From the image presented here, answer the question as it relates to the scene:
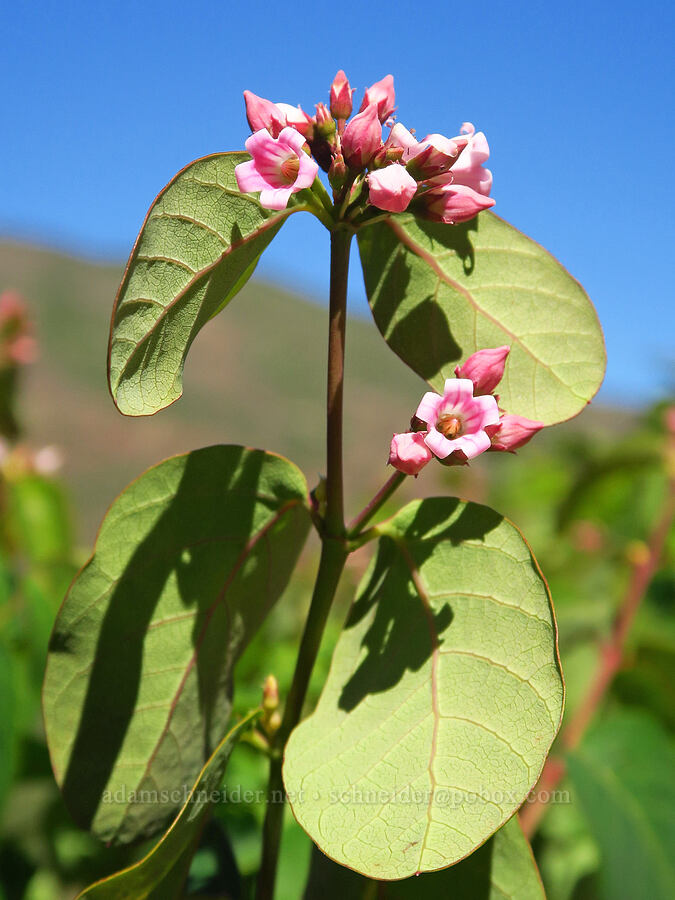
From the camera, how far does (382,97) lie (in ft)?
2.19

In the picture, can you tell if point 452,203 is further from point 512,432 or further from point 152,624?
point 152,624

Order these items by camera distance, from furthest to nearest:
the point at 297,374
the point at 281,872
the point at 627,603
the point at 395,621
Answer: the point at 297,374 → the point at 627,603 → the point at 281,872 → the point at 395,621

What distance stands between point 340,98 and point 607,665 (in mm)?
1311

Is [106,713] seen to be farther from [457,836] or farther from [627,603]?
[627,603]

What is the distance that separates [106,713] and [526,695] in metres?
0.38

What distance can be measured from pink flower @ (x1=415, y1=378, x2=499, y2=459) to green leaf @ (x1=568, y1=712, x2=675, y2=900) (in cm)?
77

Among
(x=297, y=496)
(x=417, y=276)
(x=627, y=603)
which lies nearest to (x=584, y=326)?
(x=417, y=276)

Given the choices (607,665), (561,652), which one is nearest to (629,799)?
(607,665)

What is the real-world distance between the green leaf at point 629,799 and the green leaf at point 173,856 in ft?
2.12

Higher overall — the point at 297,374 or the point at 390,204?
the point at 390,204

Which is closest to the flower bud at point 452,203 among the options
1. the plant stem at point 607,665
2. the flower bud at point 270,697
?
the flower bud at point 270,697

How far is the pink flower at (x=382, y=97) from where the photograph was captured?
67 centimetres

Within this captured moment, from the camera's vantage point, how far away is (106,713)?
73 centimetres

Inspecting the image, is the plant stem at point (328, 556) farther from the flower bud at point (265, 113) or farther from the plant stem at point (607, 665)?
the plant stem at point (607, 665)
